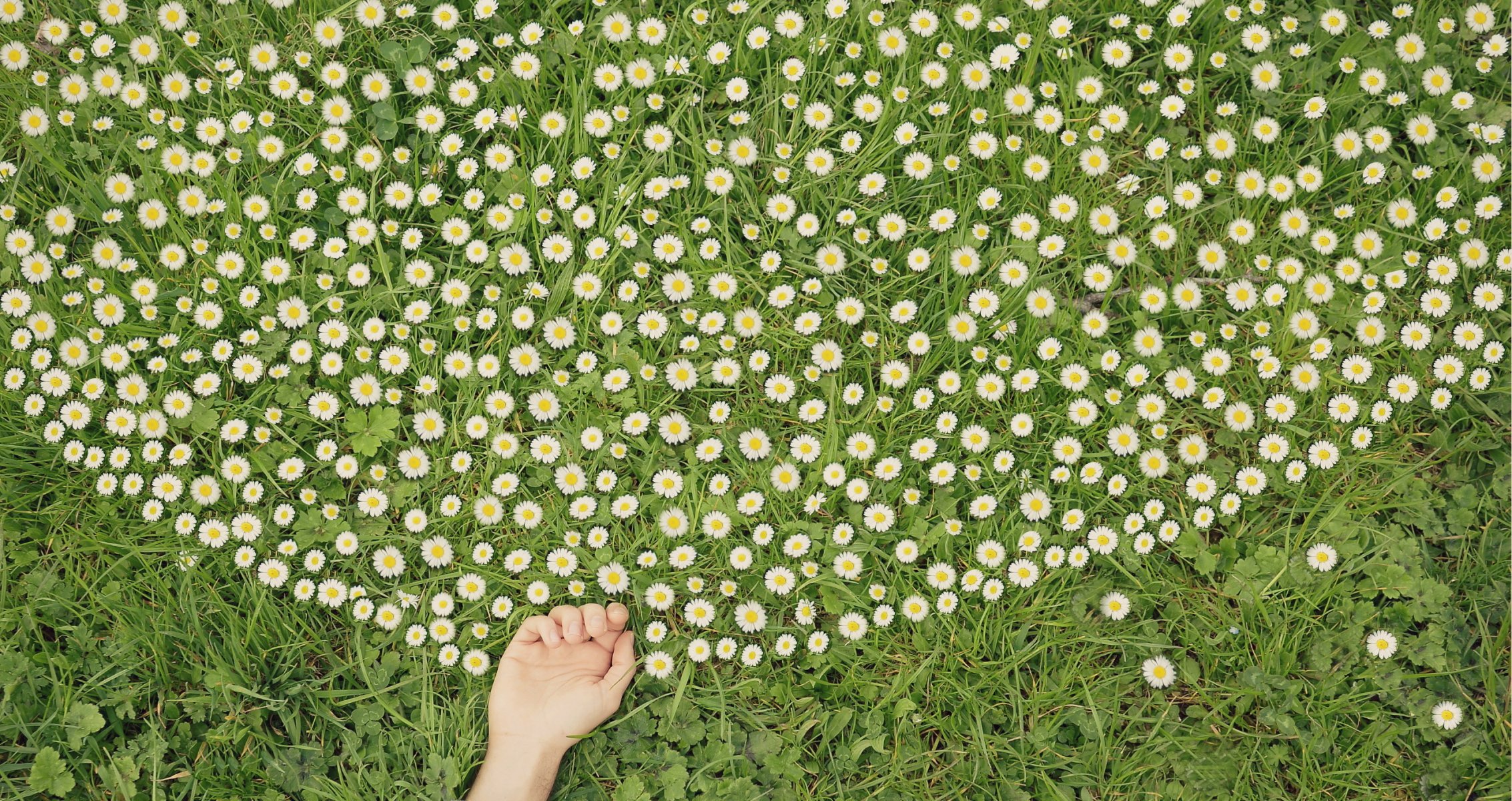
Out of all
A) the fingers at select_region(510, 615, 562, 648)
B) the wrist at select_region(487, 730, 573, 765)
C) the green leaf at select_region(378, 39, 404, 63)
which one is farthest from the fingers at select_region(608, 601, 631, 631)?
the green leaf at select_region(378, 39, 404, 63)

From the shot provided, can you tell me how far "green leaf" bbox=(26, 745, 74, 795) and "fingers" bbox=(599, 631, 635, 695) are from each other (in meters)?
1.37

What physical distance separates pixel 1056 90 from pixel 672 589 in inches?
72.7

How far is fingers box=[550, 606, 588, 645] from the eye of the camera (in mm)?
2551

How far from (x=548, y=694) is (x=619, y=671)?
0.20 m

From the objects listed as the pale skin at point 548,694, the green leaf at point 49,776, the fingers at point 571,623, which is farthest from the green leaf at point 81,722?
the fingers at point 571,623

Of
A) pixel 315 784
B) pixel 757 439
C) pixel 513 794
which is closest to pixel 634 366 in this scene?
pixel 757 439

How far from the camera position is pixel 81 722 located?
7.96ft

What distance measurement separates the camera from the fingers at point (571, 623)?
2.55 metres

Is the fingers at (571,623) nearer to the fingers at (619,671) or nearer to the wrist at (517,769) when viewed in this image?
the fingers at (619,671)

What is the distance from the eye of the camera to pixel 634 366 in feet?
8.68

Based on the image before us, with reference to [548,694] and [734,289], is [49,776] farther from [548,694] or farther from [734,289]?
[734,289]

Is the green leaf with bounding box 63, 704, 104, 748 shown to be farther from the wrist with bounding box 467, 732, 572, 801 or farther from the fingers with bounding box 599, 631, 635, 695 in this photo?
the fingers with bounding box 599, 631, 635, 695

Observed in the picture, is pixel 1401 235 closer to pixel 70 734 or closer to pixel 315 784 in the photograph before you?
pixel 315 784

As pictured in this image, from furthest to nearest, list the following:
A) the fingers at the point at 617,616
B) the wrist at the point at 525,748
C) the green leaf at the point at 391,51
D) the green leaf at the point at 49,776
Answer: the green leaf at the point at 391,51, the fingers at the point at 617,616, the wrist at the point at 525,748, the green leaf at the point at 49,776
